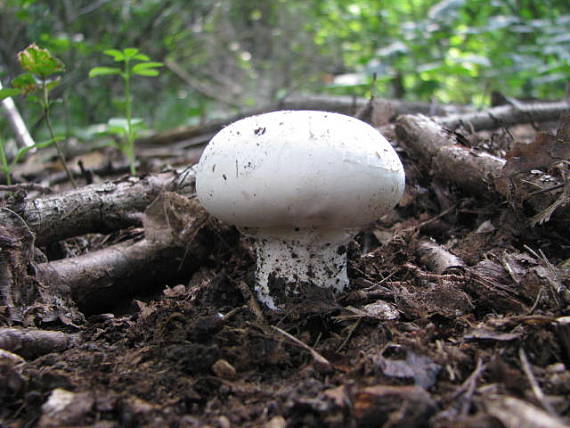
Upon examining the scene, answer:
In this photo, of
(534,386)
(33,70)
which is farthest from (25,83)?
(534,386)

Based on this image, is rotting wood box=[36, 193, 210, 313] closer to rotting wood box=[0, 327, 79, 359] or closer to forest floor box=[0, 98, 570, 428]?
forest floor box=[0, 98, 570, 428]

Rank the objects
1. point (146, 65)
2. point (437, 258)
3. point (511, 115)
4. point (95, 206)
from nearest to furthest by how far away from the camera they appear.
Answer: point (437, 258)
point (95, 206)
point (146, 65)
point (511, 115)

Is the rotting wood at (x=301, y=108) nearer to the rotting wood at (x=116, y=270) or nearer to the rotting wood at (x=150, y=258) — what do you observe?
the rotting wood at (x=150, y=258)

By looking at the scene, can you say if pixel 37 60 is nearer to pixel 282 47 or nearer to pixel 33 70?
pixel 33 70

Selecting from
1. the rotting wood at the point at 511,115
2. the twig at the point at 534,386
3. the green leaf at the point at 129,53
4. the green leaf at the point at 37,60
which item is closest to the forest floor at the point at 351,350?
the twig at the point at 534,386

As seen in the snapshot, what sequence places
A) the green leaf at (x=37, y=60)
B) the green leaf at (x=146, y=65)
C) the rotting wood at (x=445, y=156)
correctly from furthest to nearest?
the green leaf at (x=146, y=65), the green leaf at (x=37, y=60), the rotting wood at (x=445, y=156)
